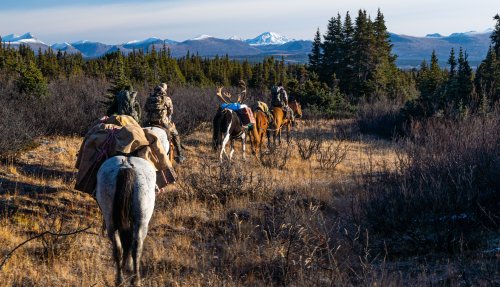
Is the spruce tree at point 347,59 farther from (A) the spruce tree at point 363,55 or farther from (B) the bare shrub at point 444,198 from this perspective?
(B) the bare shrub at point 444,198

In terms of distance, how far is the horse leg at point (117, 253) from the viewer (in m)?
3.94

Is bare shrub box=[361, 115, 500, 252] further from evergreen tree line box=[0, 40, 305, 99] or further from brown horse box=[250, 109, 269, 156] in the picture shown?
evergreen tree line box=[0, 40, 305, 99]

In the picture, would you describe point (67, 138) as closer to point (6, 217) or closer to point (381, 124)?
point (6, 217)

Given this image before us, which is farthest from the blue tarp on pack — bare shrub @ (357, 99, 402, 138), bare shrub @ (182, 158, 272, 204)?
bare shrub @ (357, 99, 402, 138)

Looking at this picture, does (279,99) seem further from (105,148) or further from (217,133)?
(105,148)

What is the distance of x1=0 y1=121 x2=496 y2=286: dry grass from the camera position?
4102 mm

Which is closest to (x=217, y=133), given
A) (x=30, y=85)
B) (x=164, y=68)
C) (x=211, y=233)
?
(x=211, y=233)

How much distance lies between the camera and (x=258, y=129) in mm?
11641

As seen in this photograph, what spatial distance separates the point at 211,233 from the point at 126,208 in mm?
1941

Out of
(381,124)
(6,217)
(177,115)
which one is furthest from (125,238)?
(381,124)

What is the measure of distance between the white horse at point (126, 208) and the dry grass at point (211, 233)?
0.30m

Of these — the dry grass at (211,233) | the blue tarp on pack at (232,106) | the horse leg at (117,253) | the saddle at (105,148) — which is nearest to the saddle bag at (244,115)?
the blue tarp on pack at (232,106)

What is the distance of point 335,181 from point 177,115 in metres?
6.85

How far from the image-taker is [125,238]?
3.90 metres
